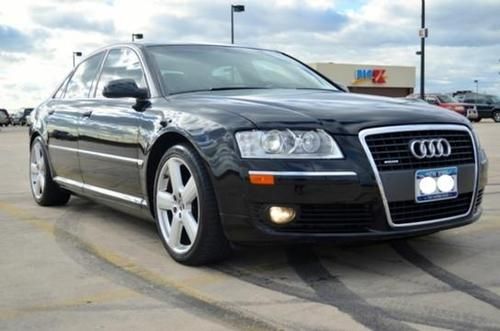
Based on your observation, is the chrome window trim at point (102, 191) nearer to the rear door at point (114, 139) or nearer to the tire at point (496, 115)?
the rear door at point (114, 139)

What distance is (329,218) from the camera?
3.70 m

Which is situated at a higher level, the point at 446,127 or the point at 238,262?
the point at 446,127

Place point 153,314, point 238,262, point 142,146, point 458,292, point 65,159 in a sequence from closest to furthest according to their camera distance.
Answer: point 153,314 < point 458,292 < point 238,262 < point 142,146 < point 65,159

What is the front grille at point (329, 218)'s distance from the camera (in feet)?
12.1

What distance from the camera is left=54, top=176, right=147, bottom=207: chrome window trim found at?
479 centimetres

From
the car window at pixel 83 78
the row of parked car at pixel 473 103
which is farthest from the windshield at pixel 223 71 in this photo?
the row of parked car at pixel 473 103

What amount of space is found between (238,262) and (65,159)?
249cm

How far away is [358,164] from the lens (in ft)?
11.9

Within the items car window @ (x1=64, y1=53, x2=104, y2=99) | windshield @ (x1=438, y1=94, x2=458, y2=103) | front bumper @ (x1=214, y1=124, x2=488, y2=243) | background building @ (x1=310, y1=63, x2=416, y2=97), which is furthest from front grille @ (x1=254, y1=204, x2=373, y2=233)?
background building @ (x1=310, y1=63, x2=416, y2=97)

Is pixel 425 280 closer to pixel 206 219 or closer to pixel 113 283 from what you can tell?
pixel 206 219

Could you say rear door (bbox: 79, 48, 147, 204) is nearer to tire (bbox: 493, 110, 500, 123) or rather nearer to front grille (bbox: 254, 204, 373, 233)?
front grille (bbox: 254, 204, 373, 233)

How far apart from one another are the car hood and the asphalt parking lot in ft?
2.94

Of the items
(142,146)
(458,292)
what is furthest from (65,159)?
(458,292)

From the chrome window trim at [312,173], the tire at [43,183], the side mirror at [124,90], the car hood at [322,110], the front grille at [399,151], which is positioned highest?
the side mirror at [124,90]
